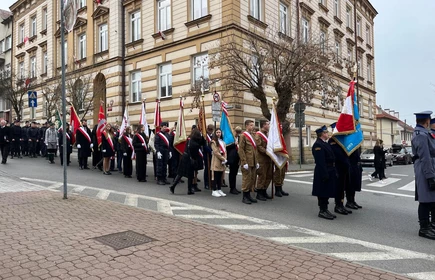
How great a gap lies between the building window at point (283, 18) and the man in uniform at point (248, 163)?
15969 millimetres

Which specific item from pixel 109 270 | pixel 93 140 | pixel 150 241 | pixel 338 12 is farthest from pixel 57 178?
pixel 338 12

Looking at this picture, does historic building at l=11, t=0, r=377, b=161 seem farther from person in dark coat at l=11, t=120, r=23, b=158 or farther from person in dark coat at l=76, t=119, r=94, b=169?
person in dark coat at l=11, t=120, r=23, b=158

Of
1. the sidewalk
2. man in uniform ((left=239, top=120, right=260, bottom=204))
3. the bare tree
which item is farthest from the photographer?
the bare tree

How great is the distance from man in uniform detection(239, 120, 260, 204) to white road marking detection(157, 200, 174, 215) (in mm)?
1859

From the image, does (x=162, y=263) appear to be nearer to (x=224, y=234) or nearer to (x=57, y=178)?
(x=224, y=234)

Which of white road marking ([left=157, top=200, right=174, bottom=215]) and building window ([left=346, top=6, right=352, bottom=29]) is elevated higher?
building window ([left=346, top=6, right=352, bottom=29])

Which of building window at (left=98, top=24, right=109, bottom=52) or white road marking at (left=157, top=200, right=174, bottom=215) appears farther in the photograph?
building window at (left=98, top=24, right=109, bottom=52)

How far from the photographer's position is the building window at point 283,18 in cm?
2353

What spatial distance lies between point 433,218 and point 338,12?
98.3 ft

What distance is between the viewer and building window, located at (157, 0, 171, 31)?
2391 centimetres

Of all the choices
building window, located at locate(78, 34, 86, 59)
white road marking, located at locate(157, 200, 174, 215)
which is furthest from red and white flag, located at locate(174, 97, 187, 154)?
building window, located at locate(78, 34, 86, 59)

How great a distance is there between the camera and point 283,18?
80.2ft

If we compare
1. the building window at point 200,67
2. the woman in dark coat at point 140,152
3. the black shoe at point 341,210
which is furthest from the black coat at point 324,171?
the building window at point 200,67

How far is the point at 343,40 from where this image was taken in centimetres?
3359
